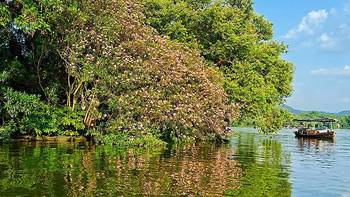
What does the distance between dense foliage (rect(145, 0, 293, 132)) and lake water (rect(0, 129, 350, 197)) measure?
18423 mm

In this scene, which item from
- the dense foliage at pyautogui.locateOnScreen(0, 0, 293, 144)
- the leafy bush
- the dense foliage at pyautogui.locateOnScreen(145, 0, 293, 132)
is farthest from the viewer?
the dense foliage at pyautogui.locateOnScreen(145, 0, 293, 132)

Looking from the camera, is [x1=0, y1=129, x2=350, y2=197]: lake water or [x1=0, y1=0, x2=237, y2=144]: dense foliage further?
[x1=0, y1=0, x2=237, y2=144]: dense foliage

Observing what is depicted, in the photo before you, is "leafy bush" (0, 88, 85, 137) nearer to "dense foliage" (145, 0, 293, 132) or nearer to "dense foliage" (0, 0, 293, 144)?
"dense foliage" (0, 0, 293, 144)

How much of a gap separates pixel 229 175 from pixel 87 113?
15.8m

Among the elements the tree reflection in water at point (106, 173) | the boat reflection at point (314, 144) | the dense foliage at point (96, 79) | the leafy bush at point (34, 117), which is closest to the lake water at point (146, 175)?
the tree reflection in water at point (106, 173)

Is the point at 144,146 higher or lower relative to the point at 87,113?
lower

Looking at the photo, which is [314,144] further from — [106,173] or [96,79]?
[106,173]

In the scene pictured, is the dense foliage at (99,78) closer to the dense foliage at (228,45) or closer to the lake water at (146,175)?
the lake water at (146,175)

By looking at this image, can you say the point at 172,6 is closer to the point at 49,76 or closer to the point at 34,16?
the point at 49,76

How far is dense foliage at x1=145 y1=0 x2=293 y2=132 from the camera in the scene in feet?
149

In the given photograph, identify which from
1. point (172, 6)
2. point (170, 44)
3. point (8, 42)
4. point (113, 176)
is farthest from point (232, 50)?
point (113, 176)

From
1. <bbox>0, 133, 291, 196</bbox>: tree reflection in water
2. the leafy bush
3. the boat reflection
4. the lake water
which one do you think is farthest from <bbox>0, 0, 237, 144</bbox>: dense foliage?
the boat reflection

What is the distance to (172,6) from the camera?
4650 centimetres

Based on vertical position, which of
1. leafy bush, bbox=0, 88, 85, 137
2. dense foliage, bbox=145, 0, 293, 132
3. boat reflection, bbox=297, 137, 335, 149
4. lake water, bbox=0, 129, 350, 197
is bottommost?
lake water, bbox=0, 129, 350, 197
